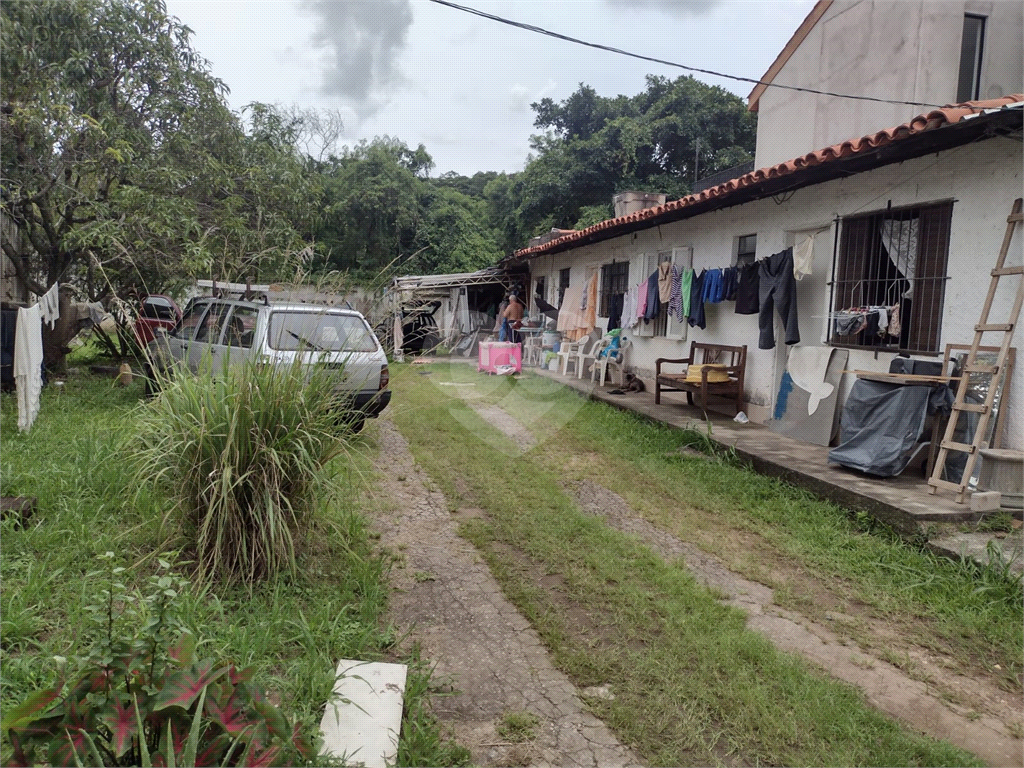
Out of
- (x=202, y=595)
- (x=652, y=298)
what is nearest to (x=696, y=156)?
(x=652, y=298)

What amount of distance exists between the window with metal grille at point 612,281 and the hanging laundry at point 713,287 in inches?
115

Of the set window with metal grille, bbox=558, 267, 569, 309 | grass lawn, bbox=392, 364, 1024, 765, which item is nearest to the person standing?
window with metal grille, bbox=558, 267, 569, 309

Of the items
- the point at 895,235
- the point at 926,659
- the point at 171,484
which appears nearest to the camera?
the point at 926,659

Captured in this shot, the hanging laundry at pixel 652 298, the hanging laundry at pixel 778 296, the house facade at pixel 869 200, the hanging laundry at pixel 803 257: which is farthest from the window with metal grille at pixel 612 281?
the hanging laundry at pixel 803 257

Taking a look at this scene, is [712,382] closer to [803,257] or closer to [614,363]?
[803,257]

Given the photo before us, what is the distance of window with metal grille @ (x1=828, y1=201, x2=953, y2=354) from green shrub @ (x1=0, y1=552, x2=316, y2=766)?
557cm

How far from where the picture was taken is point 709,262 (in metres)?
8.81

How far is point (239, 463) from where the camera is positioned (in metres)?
3.16

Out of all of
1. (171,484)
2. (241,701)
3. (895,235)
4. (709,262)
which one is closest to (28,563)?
(171,484)

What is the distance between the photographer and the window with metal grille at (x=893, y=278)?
219 inches

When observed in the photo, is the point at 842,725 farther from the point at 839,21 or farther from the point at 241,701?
the point at 839,21

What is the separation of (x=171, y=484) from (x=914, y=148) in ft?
18.7

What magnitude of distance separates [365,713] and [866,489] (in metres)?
3.97

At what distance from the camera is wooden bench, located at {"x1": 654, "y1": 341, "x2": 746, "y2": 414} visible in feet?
25.5
